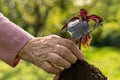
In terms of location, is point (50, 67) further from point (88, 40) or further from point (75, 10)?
point (75, 10)

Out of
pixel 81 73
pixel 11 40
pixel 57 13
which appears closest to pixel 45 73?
pixel 57 13

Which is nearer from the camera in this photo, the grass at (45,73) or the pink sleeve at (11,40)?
the pink sleeve at (11,40)

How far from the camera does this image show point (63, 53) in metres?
1.51

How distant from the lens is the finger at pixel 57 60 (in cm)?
151

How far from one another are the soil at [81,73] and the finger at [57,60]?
0.04 metres

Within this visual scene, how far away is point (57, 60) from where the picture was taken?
1505 millimetres

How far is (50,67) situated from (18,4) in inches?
314

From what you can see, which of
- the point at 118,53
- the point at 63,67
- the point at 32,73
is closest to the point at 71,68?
the point at 63,67

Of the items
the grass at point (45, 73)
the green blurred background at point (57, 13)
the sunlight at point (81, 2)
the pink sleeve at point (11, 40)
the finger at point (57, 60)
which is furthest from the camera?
the green blurred background at point (57, 13)

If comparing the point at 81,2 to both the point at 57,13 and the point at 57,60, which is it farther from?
the point at 57,60

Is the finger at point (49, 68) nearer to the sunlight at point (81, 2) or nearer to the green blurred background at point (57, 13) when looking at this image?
the green blurred background at point (57, 13)

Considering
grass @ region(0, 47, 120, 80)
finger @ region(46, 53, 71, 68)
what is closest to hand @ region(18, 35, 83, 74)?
finger @ region(46, 53, 71, 68)

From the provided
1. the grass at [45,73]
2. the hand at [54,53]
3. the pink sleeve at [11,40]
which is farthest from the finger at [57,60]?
the grass at [45,73]

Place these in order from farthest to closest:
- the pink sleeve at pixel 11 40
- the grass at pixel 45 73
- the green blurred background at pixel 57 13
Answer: the green blurred background at pixel 57 13, the grass at pixel 45 73, the pink sleeve at pixel 11 40
